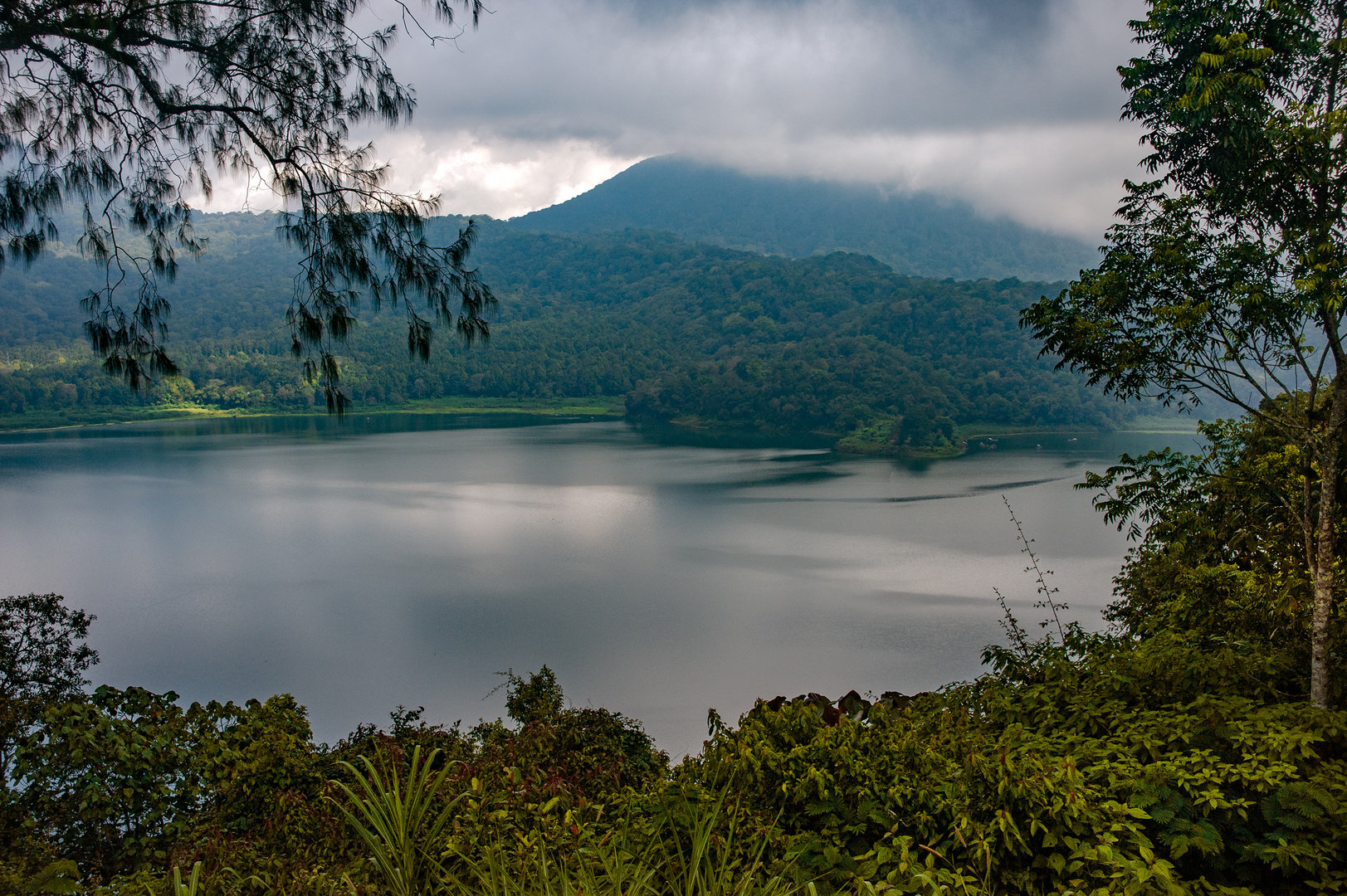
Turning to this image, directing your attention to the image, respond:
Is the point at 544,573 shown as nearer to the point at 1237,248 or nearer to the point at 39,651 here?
the point at 39,651

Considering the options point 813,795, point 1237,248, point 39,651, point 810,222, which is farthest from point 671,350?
point 810,222

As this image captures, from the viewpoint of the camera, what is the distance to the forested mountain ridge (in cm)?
5425

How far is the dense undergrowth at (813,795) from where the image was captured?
6.22 ft

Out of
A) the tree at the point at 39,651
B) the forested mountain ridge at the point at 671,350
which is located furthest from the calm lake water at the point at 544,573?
the forested mountain ridge at the point at 671,350

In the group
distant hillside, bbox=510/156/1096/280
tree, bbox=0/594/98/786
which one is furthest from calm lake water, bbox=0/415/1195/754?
distant hillside, bbox=510/156/1096/280

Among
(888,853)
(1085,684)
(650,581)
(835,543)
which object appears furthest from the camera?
(835,543)

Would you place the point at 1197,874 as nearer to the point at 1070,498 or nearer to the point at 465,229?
the point at 465,229

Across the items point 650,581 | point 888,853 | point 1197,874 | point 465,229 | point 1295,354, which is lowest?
point 650,581

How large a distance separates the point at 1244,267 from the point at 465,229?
12.9 ft

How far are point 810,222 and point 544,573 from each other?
Result: 164m

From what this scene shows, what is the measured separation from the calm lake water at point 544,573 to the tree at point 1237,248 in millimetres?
7145

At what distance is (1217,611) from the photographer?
3850 mm

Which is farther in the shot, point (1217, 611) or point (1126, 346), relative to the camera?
point (1217, 611)

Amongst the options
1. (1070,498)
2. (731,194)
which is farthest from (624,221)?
(1070,498)
